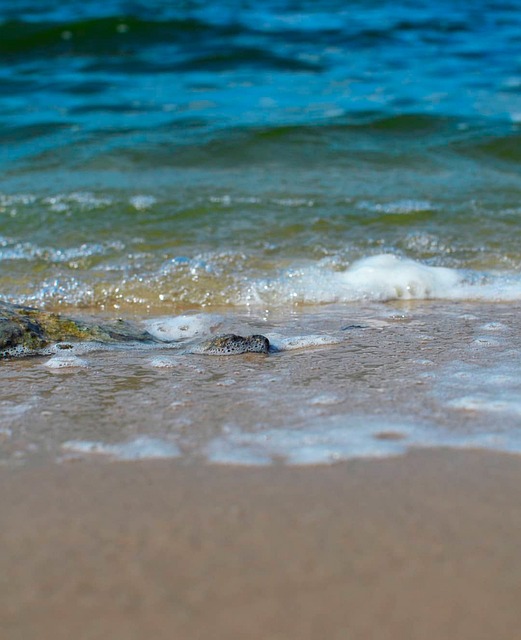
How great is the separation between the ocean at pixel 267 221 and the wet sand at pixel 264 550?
0.39 feet

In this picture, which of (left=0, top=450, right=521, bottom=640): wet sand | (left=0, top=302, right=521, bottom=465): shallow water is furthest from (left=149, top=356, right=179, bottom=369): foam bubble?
(left=0, top=450, right=521, bottom=640): wet sand

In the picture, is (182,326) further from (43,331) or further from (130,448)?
(130,448)

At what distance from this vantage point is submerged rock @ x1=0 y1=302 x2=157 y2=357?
2.47m

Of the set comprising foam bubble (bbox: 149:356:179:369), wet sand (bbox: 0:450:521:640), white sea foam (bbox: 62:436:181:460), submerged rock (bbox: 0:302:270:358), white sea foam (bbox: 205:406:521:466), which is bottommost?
wet sand (bbox: 0:450:521:640)

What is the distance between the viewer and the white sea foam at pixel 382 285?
335 centimetres

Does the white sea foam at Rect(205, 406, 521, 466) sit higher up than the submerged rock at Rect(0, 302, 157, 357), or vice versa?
the submerged rock at Rect(0, 302, 157, 357)

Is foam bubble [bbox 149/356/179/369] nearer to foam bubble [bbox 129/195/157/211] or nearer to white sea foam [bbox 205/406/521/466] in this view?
white sea foam [bbox 205/406/521/466]

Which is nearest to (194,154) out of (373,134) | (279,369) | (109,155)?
(109,155)

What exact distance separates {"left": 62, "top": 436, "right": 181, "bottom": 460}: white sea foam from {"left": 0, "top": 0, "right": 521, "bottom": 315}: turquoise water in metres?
1.62

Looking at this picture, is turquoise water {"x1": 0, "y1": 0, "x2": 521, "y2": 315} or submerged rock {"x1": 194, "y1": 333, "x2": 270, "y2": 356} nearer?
submerged rock {"x1": 194, "y1": 333, "x2": 270, "y2": 356}

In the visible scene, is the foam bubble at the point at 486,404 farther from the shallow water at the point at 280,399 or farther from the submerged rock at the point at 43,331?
the submerged rock at the point at 43,331

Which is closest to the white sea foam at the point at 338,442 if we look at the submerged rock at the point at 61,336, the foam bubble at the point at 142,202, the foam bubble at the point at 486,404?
the foam bubble at the point at 486,404

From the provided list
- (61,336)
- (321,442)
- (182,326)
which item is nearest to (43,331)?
(61,336)

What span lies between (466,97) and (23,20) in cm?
526
